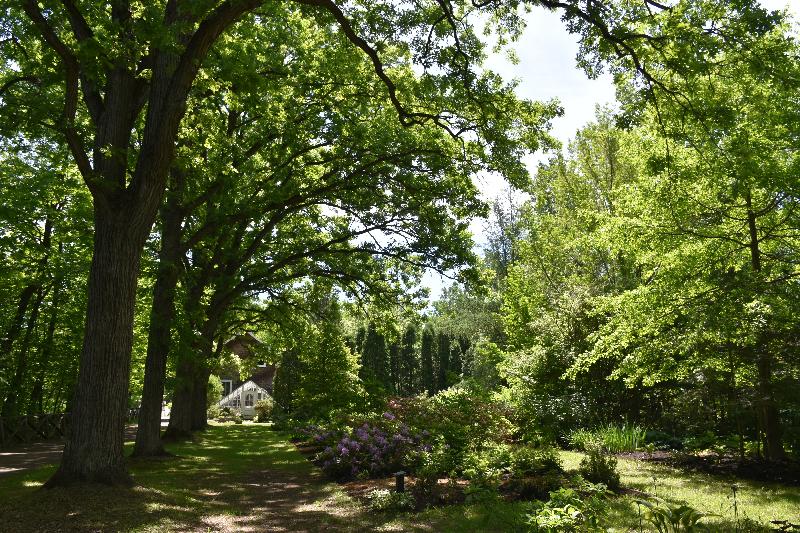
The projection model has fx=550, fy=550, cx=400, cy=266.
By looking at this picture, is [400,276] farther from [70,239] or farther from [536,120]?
Result: [70,239]

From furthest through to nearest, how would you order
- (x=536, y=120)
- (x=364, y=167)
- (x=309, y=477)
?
1. (x=364, y=167)
2. (x=309, y=477)
3. (x=536, y=120)

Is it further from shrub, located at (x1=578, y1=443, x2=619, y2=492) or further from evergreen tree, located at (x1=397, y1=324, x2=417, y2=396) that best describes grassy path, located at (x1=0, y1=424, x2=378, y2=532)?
evergreen tree, located at (x1=397, y1=324, x2=417, y2=396)

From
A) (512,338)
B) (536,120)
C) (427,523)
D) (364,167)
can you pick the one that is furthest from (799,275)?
(512,338)

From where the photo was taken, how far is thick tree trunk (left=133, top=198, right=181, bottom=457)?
45.0ft

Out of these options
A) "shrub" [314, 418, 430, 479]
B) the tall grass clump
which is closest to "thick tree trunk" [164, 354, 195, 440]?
"shrub" [314, 418, 430, 479]

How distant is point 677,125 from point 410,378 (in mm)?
43670

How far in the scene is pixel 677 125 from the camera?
31.9ft

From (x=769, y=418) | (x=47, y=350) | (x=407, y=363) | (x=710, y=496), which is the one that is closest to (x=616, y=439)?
(x=769, y=418)

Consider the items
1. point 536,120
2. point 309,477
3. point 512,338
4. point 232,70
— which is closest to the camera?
point 232,70

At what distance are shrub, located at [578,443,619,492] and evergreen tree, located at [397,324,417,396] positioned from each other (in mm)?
41562

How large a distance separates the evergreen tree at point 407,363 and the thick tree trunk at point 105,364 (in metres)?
42.5

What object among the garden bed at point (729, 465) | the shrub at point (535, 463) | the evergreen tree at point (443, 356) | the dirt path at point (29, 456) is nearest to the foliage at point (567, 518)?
the shrub at point (535, 463)

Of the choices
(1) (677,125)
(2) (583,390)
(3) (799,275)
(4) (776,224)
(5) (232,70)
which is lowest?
(2) (583,390)

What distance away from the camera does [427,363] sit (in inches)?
1896
